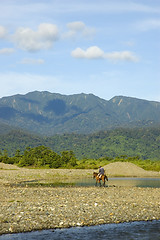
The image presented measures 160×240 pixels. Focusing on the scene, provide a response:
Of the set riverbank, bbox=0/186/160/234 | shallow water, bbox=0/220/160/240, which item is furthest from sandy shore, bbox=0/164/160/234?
shallow water, bbox=0/220/160/240

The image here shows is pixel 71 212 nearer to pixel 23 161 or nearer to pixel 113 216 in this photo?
pixel 113 216

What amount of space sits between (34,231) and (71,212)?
4.60 meters

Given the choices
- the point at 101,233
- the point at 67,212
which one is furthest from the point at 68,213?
the point at 101,233

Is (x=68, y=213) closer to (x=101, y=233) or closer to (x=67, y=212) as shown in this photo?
(x=67, y=212)

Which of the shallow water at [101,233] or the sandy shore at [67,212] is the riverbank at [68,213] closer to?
the sandy shore at [67,212]

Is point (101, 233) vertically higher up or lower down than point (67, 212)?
lower down

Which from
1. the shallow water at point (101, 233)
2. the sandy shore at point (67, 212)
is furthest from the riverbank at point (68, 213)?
the shallow water at point (101, 233)

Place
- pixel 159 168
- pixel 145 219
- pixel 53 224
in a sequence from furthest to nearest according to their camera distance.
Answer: pixel 159 168 < pixel 145 219 < pixel 53 224

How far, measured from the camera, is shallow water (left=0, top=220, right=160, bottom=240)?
1981 cm

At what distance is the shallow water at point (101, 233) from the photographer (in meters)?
19.8

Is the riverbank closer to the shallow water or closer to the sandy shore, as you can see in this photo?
the sandy shore

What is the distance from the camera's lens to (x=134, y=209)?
27266 mm

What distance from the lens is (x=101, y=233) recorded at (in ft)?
68.1

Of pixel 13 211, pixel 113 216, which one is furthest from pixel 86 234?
pixel 13 211
